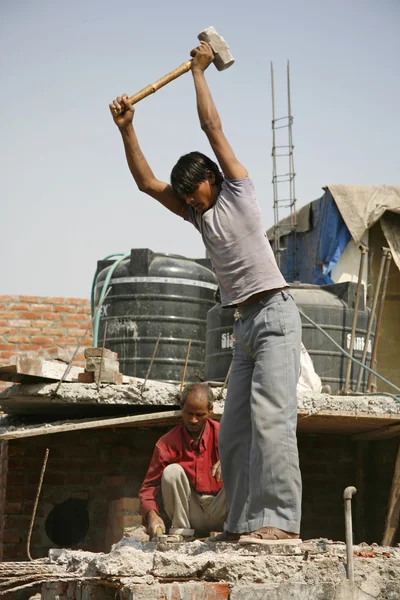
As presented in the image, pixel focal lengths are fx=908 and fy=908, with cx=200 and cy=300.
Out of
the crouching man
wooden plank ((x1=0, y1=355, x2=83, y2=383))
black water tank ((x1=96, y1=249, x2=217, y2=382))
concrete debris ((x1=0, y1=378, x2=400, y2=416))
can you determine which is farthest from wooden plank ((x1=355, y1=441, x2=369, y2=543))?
wooden plank ((x1=0, y1=355, x2=83, y2=383))

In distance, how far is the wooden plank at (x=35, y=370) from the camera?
21.6 feet

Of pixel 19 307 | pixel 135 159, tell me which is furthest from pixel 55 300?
pixel 135 159

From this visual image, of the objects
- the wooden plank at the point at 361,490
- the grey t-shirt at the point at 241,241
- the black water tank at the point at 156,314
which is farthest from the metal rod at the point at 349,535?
the black water tank at the point at 156,314

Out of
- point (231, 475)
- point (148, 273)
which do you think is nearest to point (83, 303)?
point (148, 273)

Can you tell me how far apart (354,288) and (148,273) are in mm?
2005

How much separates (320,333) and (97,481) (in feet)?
7.63

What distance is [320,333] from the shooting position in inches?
316

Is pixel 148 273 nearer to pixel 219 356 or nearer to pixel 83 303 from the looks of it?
pixel 219 356

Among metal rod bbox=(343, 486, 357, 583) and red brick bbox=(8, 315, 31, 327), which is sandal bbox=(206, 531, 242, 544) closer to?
metal rod bbox=(343, 486, 357, 583)

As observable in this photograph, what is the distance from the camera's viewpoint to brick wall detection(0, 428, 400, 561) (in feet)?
24.8

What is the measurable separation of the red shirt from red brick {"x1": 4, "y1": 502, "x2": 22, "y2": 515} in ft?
6.69

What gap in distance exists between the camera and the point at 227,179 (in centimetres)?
382

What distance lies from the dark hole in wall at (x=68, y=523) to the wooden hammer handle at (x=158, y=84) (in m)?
4.56

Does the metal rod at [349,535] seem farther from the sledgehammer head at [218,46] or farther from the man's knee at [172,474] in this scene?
the man's knee at [172,474]
